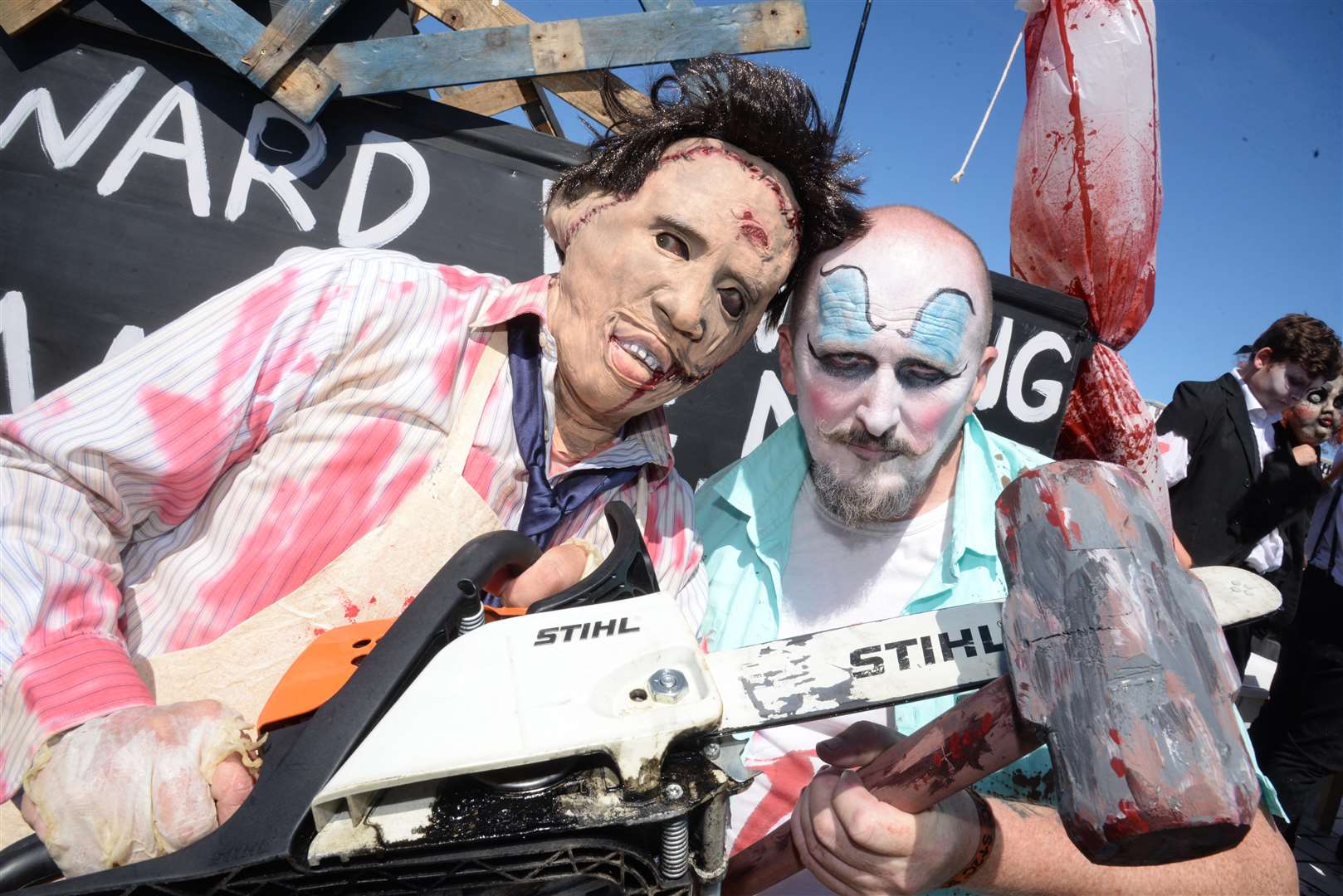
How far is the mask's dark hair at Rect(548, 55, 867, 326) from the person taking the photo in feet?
5.41

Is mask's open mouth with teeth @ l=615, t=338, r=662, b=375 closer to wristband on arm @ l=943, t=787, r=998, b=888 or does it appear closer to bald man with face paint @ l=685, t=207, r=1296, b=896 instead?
bald man with face paint @ l=685, t=207, r=1296, b=896

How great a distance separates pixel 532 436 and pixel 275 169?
1.40 m

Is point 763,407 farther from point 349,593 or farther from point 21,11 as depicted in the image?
point 21,11

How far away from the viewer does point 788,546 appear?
1835mm

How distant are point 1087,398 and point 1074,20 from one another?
1.15 m

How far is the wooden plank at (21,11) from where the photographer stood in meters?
2.00

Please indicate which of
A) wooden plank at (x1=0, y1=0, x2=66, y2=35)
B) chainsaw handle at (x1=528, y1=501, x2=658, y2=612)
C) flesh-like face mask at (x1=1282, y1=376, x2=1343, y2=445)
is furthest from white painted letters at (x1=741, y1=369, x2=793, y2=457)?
flesh-like face mask at (x1=1282, y1=376, x2=1343, y2=445)

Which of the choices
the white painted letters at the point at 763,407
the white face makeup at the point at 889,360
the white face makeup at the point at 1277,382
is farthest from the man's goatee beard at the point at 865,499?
Answer: the white face makeup at the point at 1277,382

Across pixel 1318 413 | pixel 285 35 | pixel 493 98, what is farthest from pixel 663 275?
pixel 1318 413

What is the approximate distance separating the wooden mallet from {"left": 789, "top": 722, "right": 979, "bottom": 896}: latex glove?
0.06 meters

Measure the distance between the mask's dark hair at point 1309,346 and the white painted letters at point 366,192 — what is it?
4135mm

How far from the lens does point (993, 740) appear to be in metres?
0.88

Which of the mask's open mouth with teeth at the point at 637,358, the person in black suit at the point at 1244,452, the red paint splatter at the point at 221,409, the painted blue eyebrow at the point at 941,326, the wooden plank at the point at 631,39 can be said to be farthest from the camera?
the person in black suit at the point at 1244,452

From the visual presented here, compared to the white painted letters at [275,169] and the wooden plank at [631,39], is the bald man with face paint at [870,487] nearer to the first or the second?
the wooden plank at [631,39]
